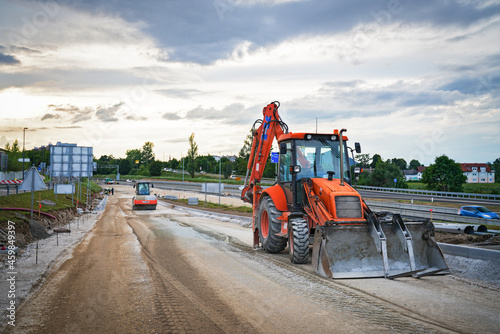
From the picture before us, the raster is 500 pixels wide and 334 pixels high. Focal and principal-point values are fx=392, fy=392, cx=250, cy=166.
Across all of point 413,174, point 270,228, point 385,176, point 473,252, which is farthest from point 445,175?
point 413,174

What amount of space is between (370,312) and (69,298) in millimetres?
5257

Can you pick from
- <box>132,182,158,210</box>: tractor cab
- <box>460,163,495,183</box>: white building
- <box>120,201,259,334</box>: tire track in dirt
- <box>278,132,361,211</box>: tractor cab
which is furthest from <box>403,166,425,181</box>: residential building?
<box>120,201,259,334</box>: tire track in dirt

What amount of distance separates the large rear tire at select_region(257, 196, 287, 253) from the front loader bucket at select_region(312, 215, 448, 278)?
103 inches

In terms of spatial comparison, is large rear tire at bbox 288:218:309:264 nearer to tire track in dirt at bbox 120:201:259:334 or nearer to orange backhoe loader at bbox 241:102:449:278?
orange backhoe loader at bbox 241:102:449:278

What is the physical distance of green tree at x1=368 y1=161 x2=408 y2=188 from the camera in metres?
67.0

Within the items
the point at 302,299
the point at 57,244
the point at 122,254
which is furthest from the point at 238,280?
the point at 57,244

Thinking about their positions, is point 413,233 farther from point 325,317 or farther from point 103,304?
point 103,304

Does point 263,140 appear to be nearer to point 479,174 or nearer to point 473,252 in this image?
point 473,252

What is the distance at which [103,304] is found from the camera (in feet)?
A: 22.1

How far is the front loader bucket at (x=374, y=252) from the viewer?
844 centimetres

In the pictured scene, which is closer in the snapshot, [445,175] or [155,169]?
[445,175]

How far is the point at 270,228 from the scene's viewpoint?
37.3 feet

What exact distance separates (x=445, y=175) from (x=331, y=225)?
200ft

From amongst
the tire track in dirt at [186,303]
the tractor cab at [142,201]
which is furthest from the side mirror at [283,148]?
the tractor cab at [142,201]
